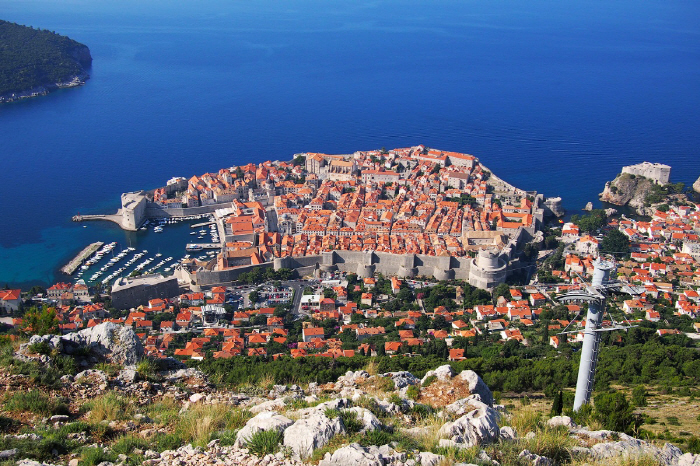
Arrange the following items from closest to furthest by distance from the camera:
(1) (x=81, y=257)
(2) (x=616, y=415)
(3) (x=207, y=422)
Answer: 1. (3) (x=207, y=422)
2. (2) (x=616, y=415)
3. (1) (x=81, y=257)

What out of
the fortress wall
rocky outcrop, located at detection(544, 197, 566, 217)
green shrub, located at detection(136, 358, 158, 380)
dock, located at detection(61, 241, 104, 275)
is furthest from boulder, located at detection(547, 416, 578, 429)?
rocky outcrop, located at detection(544, 197, 566, 217)

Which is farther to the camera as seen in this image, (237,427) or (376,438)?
(237,427)

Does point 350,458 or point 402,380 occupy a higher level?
point 350,458

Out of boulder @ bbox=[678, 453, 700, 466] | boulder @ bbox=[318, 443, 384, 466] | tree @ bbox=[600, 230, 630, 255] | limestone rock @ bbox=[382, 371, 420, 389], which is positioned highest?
boulder @ bbox=[318, 443, 384, 466]

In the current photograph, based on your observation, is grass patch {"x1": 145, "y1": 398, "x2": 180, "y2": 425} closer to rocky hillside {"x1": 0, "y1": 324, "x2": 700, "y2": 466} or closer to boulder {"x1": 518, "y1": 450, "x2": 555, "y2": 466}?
rocky hillside {"x1": 0, "y1": 324, "x2": 700, "y2": 466}

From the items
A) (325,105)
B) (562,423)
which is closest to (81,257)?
(562,423)

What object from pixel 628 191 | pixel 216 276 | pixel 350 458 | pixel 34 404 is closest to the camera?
pixel 350 458

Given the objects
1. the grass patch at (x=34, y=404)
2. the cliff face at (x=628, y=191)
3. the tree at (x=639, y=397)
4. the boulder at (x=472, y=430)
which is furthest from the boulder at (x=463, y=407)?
the cliff face at (x=628, y=191)

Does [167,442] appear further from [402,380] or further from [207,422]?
[402,380]
